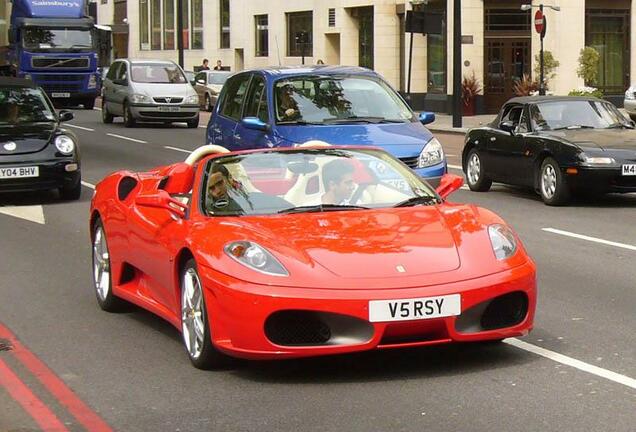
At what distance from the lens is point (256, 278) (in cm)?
630

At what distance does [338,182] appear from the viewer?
7488 millimetres

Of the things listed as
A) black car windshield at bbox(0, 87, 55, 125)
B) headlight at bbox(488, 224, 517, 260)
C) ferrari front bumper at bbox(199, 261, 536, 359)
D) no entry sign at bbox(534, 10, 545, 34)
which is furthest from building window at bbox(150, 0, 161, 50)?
ferrari front bumper at bbox(199, 261, 536, 359)

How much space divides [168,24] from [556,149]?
55.8 meters

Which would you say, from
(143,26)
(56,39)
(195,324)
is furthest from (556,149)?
(143,26)

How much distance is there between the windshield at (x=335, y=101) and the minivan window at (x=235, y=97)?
0.79 meters

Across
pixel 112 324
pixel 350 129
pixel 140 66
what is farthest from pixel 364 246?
pixel 140 66

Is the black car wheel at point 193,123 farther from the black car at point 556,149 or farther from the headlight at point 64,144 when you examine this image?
the headlight at point 64,144

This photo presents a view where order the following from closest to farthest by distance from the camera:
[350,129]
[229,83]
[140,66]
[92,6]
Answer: [350,129] < [229,83] < [140,66] < [92,6]

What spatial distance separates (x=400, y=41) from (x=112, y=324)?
3764 cm

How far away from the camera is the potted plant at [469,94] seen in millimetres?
38875

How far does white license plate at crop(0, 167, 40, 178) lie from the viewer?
1524cm

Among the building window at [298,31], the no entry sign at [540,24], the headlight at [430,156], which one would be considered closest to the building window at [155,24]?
the building window at [298,31]

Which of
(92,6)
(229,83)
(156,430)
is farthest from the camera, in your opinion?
(92,6)

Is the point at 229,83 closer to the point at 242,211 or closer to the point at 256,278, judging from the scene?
the point at 242,211
